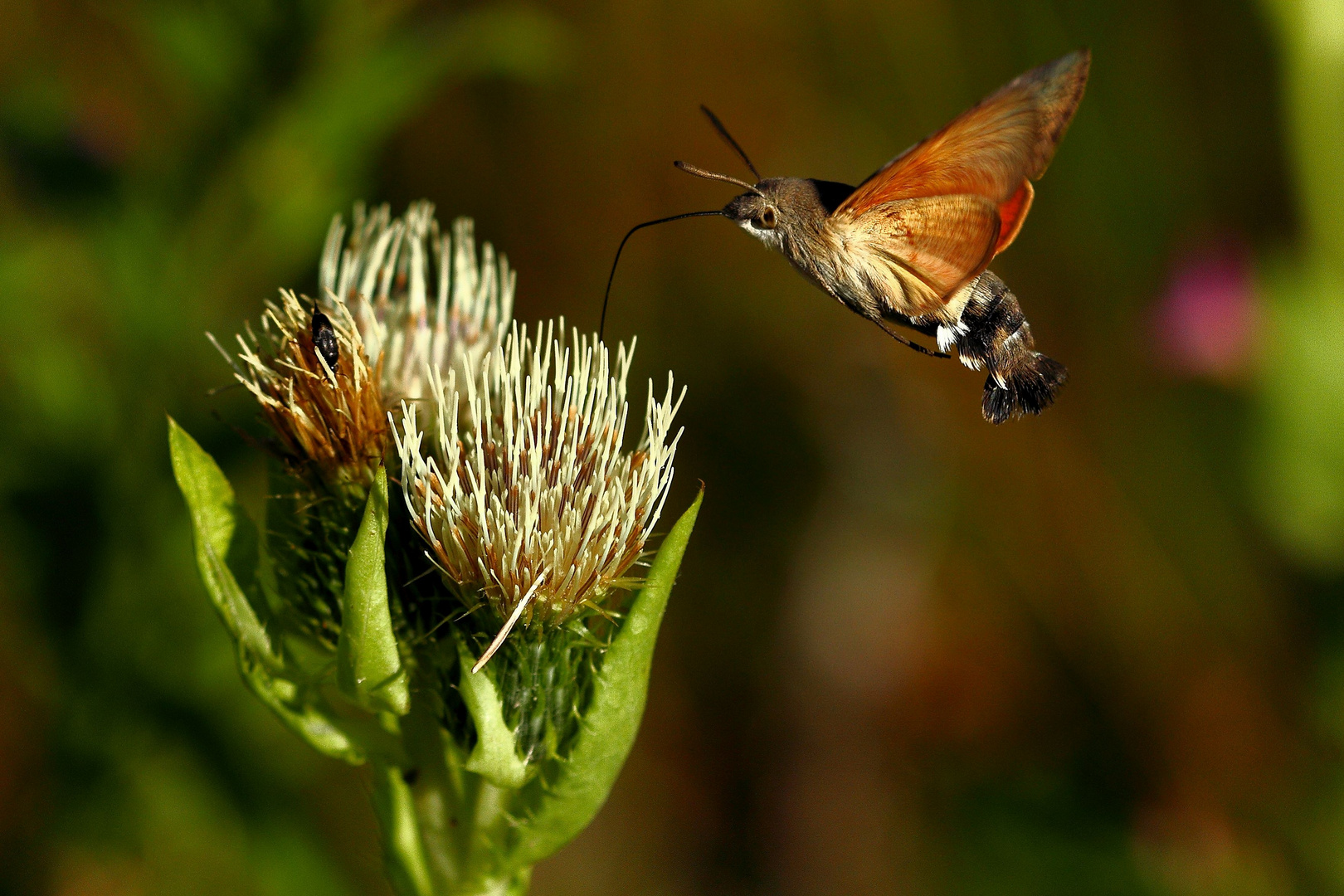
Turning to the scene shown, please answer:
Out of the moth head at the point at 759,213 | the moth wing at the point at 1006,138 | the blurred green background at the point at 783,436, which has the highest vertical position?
the moth wing at the point at 1006,138

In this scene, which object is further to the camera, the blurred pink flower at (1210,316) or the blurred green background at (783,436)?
the blurred pink flower at (1210,316)

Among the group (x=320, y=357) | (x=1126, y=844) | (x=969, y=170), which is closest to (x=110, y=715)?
(x=320, y=357)

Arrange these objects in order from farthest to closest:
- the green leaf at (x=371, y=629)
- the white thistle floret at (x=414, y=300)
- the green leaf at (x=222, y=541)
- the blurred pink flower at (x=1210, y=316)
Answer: the blurred pink flower at (x=1210, y=316)
the white thistle floret at (x=414, y=300)
the green leaf at (x=222, y=541)
the green leaf at (x=371, y=629)

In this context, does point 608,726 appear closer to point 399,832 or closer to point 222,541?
point 399,832

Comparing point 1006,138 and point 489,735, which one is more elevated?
point 1006,138

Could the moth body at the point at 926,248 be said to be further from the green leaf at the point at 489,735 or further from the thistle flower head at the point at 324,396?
the green leaf at the point at 489,735

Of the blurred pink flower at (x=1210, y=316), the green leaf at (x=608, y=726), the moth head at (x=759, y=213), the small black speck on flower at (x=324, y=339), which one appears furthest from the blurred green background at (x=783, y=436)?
the moth head at (x=759, y=213)

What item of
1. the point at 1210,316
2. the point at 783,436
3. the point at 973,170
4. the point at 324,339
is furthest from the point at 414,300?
the point at 783,436
